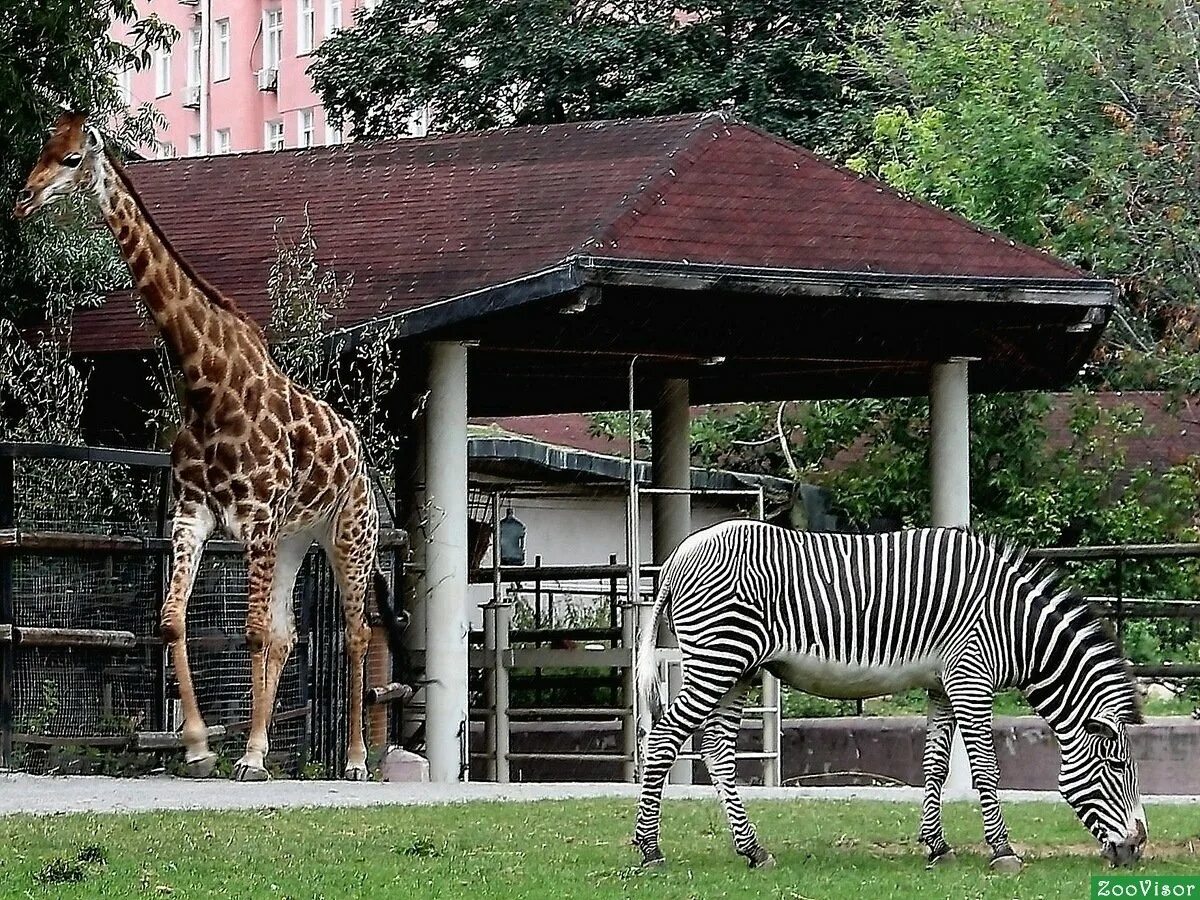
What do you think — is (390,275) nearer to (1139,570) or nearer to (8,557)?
(8,557)

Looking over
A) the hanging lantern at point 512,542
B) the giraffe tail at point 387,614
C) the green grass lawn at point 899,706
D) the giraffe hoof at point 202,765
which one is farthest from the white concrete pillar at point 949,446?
the hanging lantern at point 512,542

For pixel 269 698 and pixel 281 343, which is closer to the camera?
pixel 269 698

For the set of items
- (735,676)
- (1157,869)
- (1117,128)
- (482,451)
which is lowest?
(1157,869)

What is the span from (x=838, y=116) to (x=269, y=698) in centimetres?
2085

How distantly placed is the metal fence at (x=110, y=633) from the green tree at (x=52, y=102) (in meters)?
2.14

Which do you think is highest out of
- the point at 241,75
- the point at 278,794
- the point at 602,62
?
the point at 241,75

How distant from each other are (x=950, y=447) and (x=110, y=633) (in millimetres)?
6777

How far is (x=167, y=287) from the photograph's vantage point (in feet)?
43.5

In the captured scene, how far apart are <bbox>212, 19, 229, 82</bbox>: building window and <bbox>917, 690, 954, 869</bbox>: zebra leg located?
1959 inches

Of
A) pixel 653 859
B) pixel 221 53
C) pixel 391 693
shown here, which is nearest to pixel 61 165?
pixel 391 693

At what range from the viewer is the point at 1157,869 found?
9.69 metres

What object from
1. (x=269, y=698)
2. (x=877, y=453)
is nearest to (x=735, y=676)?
(x=269, y=698)

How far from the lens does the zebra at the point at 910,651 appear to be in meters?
9.90

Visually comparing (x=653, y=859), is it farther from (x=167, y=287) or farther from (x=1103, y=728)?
(x=167, y=287)
